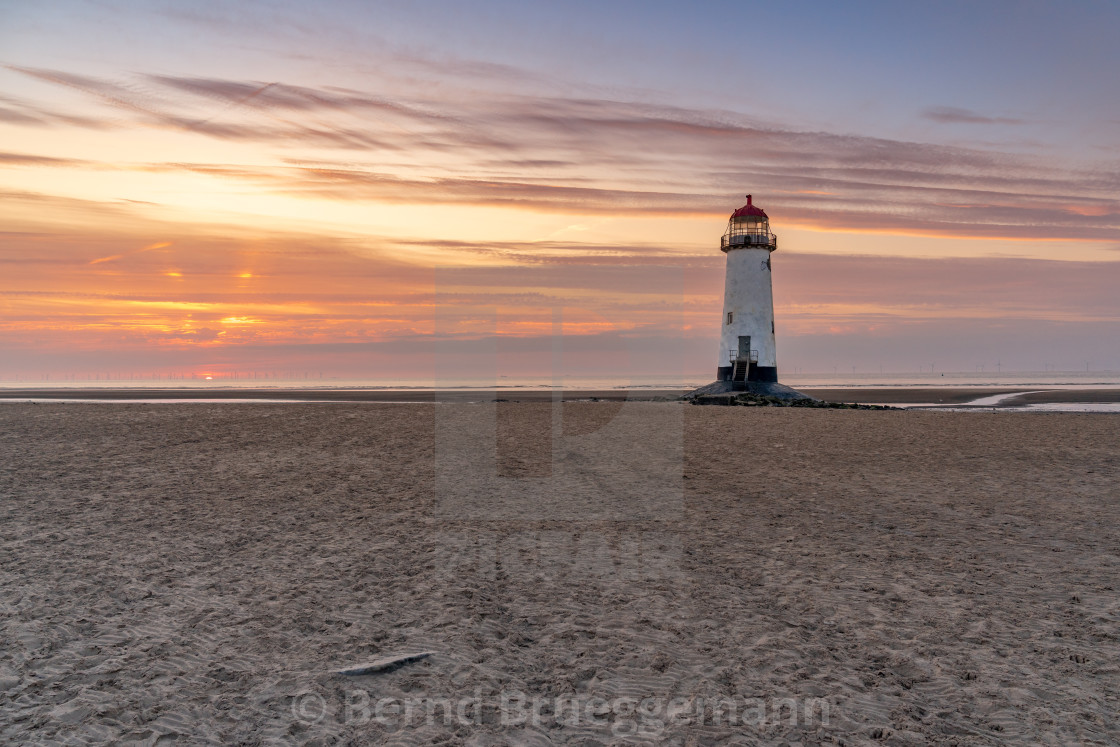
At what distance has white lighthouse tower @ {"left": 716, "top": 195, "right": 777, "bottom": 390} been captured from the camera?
4003 cm

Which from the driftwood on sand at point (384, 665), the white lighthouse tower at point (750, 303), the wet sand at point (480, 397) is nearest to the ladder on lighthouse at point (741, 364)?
the white lighthouse tower at point (750, 303)

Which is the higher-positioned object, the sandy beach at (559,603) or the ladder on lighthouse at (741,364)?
the ladder on lighthouse at (741,364)

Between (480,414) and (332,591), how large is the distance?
864 inches

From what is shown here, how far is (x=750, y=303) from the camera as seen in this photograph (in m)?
40.1

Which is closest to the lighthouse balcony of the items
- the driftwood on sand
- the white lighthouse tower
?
the white lighthouse tower

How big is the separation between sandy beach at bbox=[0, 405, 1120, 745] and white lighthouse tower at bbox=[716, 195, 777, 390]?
25402 millimetres

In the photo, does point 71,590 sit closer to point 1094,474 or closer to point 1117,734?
point 1117,734

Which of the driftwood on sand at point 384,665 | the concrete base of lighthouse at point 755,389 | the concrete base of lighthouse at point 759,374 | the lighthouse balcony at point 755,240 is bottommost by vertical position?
the driftwood on sand at point 384,665

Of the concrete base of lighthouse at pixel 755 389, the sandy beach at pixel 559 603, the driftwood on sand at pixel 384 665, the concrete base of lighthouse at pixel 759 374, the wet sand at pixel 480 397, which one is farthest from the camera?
the wet sand at pixel 480 397

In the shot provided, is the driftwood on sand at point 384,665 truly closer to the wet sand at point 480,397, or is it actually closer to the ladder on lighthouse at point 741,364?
the wet sand at point 480,397

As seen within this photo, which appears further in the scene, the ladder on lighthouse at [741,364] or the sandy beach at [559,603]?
the ladder on lighthouse at [741,364]

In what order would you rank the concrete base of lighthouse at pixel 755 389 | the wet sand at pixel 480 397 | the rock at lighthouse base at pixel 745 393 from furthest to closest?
the wet sand at pixel 480 397 → the concrete base of lighthouse at pixel 755 389 → the rock at lighthouse base at pixel 745 393

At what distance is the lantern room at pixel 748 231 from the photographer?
40.1 meters

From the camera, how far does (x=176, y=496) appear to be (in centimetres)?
1159
